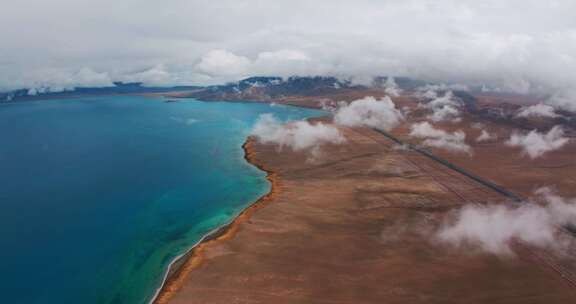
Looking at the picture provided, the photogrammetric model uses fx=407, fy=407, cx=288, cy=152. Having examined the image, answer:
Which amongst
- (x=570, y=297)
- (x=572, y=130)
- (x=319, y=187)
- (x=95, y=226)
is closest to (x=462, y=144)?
(x=572, y=130)

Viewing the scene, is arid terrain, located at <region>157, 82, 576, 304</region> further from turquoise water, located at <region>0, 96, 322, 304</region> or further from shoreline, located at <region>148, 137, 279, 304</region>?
turquoise water, located at <region>0, 96, 322, 304</region>

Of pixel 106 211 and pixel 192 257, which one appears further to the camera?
pixel 106 211

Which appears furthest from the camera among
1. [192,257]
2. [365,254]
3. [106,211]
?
[106,211]

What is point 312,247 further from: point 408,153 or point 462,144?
point 462,144

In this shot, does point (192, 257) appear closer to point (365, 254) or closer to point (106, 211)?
point (365, 254)

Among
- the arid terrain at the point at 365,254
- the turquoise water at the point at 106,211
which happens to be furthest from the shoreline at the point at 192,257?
the turquoise water at the point at 106,211

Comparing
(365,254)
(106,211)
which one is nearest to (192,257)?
(365,254)

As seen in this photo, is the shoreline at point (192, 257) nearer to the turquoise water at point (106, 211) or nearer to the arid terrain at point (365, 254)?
the arid terrain at point (365, 254)
